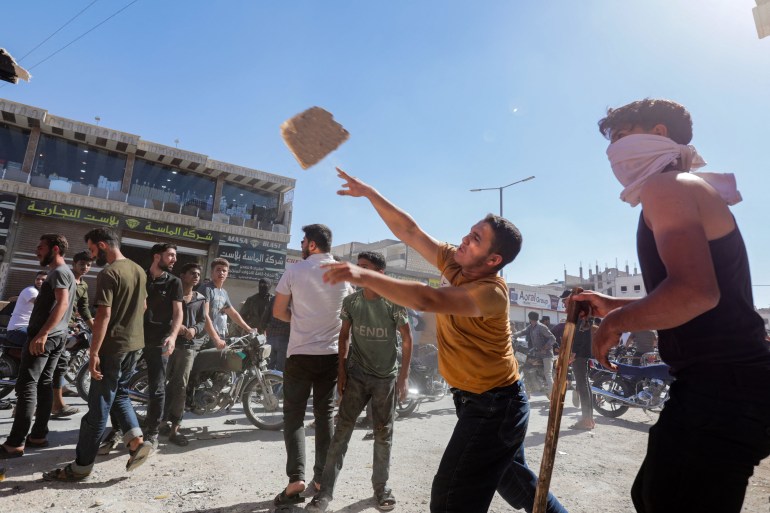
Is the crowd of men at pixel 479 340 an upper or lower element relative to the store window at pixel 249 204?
lower

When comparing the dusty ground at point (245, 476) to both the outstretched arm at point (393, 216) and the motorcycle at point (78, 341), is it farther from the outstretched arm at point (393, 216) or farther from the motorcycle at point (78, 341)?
the outstretched arm at point (393, 216)

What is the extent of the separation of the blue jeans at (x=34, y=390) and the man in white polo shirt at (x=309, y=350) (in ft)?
7.93

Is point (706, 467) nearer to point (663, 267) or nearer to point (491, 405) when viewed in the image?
point (663, 267)

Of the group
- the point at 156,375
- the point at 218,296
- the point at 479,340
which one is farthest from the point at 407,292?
the point at 218,296

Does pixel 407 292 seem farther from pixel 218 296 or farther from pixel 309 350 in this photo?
pixel 218 296

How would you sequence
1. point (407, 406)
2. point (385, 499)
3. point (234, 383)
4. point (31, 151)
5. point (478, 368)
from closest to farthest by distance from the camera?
point (478, 368)
point (385, 499)
point (234, 383)
point (407, 406)
point (31, 151)

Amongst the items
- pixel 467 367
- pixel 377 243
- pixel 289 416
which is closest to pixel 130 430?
pixel 289 416

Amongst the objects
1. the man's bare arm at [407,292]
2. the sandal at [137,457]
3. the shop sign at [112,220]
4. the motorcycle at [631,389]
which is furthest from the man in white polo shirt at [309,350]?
the shop sign at [112,220]

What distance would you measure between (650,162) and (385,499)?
2.98 metres

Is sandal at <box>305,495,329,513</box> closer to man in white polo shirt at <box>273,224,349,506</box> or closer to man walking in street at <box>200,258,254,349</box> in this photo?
man in white polo shirt at <box>273,224,349,506</box>

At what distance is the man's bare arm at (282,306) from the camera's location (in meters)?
3.74

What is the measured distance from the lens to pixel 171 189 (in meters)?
24.7

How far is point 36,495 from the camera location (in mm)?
3203

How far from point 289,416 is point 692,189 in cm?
307
